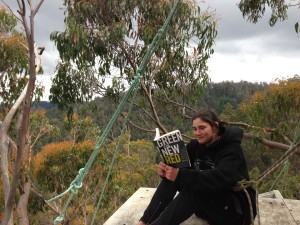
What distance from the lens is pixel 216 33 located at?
5395 millimetres

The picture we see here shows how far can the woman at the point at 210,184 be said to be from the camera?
6.81 feet

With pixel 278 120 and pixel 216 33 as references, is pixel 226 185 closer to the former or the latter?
pixel 278 120

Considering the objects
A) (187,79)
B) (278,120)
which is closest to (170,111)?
(187,79)

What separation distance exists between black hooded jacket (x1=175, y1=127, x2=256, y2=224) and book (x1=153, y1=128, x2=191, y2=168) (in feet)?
0.18

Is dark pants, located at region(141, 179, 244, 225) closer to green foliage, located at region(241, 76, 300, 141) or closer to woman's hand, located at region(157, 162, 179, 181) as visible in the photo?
woman's hand, located at region(157, 162, 179, 181)

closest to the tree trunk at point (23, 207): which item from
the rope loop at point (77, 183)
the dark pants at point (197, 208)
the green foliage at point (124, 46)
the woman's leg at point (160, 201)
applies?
the green foliage at point (124, 46)

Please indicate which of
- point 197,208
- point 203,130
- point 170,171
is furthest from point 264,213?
point 170,171

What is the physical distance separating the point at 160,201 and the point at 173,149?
438 millimetres

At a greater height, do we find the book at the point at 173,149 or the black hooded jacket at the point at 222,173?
the book at the point at 173,149

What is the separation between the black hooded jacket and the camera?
2.06 meters

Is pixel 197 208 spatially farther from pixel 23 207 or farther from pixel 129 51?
pixel 23 207

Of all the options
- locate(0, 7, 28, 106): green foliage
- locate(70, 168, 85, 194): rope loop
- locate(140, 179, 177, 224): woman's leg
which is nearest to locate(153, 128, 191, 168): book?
locate(140, 179, 177, 224): woman's leg

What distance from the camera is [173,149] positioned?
6.67 ft

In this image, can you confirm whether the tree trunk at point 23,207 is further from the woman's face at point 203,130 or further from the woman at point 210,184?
the woman's face at point 203,130
